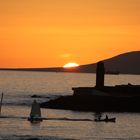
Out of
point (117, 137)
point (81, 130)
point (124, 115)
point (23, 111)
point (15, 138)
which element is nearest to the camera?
point (15, 138)

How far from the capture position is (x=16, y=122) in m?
55.3

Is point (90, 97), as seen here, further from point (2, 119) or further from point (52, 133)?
point (52, 133)

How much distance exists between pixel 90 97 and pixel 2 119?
21.9m

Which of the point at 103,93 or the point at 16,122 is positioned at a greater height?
the point at 103,93

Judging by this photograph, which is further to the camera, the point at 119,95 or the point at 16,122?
the point at 119,95

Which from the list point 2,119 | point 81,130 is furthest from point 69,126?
point 2,119

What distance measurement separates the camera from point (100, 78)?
8019cm

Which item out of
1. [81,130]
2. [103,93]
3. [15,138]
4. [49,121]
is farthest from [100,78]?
[15,138]

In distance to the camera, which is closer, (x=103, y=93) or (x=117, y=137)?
(x=117, y=137)

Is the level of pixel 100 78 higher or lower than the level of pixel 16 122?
higher

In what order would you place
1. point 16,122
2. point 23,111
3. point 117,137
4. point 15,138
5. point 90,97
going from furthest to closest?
point 90,97, point 23,111, point 16,122, point 117,137, point 15,138

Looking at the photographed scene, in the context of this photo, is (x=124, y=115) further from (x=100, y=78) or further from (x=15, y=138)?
(x=15, y=138)

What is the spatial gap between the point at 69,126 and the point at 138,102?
24.5 metres

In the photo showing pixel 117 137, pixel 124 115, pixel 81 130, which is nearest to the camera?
pixel 117 137
